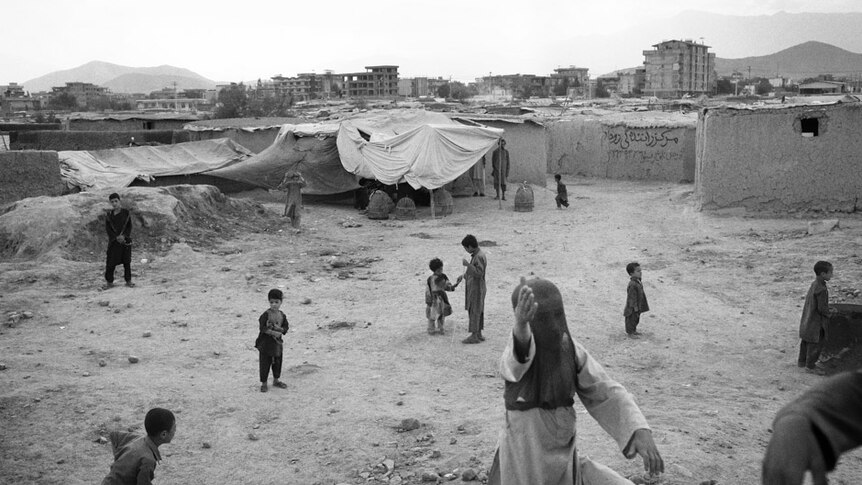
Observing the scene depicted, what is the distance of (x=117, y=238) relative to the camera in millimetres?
9883

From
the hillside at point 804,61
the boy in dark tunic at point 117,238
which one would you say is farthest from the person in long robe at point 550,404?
the hillside at point 804,61

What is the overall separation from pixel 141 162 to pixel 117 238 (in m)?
8.86

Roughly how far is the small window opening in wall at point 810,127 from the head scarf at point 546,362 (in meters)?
12.7

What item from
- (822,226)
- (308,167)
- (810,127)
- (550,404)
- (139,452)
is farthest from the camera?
(308,167)

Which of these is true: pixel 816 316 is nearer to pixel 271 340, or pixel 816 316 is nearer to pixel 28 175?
pixel 271 340

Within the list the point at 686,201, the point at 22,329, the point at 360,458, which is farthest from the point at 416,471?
the point at 686,201

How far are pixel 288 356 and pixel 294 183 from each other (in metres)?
7.45

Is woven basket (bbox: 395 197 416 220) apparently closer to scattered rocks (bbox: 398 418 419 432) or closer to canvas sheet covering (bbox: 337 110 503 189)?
canvas sheet covering (bbox: 337 110 503 189)

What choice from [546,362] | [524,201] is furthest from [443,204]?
[546,362]

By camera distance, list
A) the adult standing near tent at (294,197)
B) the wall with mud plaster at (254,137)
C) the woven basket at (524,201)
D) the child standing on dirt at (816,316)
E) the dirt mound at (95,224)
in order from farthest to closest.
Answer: the wall with mud plaster at (254,137), the woven basket at (524,201), the adult standing near tent at (294,197), the dirt mound at (95,224), the child standing on dirt at (816,316)

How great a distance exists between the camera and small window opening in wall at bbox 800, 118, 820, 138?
14023mm

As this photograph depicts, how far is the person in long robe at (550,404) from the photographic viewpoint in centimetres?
296

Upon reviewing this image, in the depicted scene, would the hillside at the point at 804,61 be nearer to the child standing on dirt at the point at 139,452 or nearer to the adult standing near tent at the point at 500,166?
the adult standing near tent at the point at 500,166

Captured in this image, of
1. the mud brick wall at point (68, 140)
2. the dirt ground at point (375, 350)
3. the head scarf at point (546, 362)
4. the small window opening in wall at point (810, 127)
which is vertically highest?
the small window opening in wall at point (810, 127)
